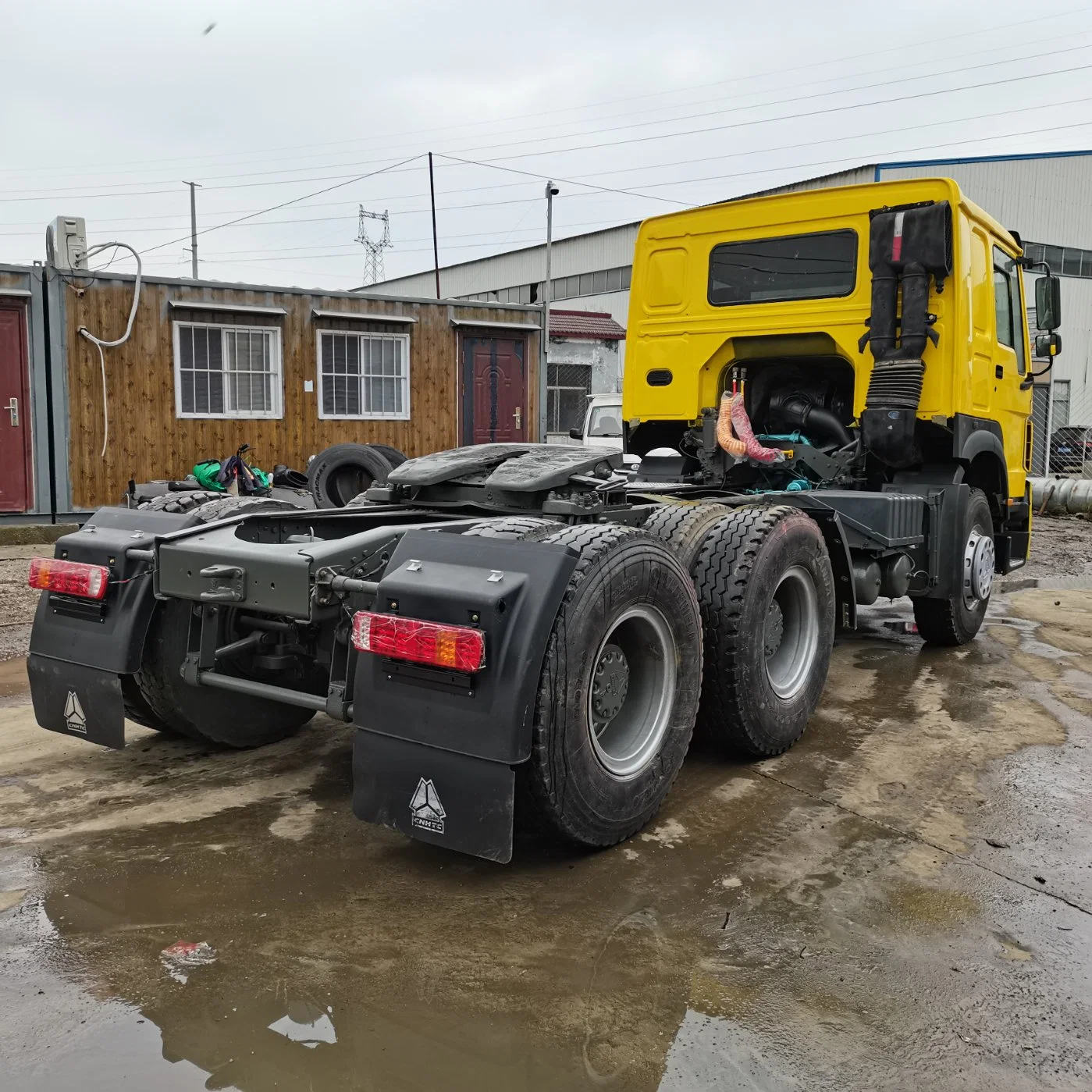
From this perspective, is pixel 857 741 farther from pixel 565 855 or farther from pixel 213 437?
pixel 213 437

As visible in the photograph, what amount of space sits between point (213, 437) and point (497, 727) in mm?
11660

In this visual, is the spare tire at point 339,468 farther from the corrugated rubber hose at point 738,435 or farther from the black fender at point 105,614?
the black fender at point 105,614

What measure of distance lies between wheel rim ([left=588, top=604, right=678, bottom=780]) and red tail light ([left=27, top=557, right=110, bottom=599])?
1.91m

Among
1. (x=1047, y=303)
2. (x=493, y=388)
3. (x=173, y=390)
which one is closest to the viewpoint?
(x=1047, y=303)

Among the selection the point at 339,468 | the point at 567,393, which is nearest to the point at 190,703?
the point at 339,468

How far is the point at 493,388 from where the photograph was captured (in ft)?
53.2

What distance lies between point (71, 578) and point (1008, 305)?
238 inches

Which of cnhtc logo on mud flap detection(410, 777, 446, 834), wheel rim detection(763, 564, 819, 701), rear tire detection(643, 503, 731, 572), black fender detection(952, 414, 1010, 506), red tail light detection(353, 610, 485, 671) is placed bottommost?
cnhtc logo on mud flap detection(410, 777, 446, 834)

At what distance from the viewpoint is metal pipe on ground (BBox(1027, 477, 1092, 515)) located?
1622 centimetres

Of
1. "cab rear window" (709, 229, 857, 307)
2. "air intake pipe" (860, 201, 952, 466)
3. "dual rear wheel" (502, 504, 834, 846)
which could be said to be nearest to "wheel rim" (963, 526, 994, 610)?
"air intake pipe" (860, 201, 952, 466)

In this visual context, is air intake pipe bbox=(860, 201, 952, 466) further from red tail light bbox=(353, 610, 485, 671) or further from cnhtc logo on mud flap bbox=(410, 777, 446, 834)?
cnhtc logo on mud flap bbox=(410, 777, 446, 834)

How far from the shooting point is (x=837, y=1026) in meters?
2.61

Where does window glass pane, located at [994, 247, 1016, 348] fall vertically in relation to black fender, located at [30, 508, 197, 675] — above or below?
above

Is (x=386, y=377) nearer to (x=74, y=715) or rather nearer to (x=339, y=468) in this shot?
(x=339, y=468)
